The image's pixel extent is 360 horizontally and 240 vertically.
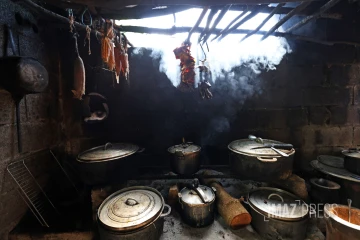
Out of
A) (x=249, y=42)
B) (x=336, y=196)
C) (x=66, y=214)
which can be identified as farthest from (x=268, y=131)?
(x=66, y=214)

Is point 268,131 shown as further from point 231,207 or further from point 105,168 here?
point 105,168

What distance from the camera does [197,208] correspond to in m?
2.77

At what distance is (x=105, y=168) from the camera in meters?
2.93

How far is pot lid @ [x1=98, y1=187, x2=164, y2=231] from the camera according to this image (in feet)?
7.55

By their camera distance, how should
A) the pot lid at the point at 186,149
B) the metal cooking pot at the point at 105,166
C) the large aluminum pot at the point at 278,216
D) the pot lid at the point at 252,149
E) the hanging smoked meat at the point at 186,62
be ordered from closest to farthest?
the large aluminum pot at the point at 278,216
the metal cooking pot at the point at 105,166
the pot lid at the point at 252,149
the pot lid at the point at 186,149
the hanging smoked meat at the point at 186,62

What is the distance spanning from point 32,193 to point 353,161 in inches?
223

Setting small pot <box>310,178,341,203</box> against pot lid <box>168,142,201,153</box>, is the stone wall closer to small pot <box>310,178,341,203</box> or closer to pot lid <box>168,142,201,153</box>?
pot lid <box>168,142,201,153</box>

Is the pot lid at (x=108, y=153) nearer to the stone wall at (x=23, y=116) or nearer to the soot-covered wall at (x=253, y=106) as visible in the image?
the soot-covered wall at (x=253, y=106)

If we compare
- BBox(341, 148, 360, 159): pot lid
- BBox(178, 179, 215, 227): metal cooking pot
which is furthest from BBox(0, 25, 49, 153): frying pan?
BBox(341, 148, 360, 159): pot lid

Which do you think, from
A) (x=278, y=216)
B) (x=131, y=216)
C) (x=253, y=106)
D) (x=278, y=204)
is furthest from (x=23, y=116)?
(x=253, y=106)

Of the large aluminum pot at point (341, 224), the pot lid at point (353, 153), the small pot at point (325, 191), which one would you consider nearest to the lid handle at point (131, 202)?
the large aluminum pot at point (341, 224)

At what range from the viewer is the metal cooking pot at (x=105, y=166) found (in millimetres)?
2914

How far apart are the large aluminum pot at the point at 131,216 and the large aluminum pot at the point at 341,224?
202 centimetres

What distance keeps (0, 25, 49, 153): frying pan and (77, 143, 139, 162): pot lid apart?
4.12 ft
